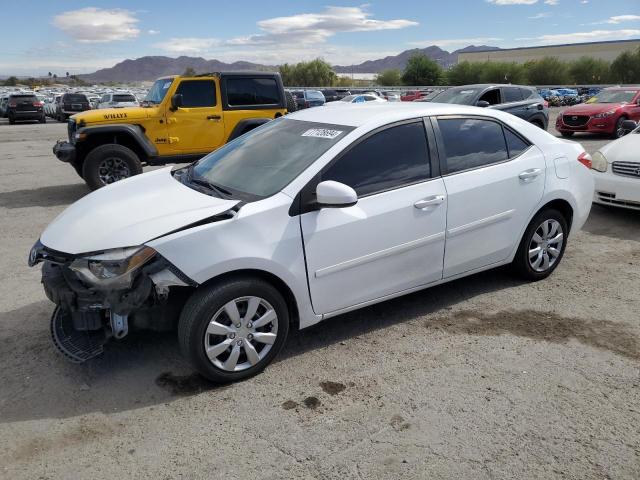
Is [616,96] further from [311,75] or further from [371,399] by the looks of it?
[311,75]

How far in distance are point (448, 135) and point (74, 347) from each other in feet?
9.84

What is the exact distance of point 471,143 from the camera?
4207 millimetres

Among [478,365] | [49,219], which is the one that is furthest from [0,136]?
[478,365]

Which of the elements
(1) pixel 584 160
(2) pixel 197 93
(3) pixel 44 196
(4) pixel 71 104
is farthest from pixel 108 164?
(4) pixel 71 104

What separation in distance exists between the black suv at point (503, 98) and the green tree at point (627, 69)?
7859cm

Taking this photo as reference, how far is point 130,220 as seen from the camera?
10.8ft

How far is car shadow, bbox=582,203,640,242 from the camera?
Result: 644 cm

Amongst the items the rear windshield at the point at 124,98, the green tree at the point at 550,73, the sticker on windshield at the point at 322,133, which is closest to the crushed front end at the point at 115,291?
the sticker on windshield at the point at 322,133

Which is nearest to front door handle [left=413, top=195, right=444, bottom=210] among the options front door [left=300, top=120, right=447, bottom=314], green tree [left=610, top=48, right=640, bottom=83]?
front door [left=300, top=120, right=447, bottom=314]

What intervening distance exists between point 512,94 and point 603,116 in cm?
377

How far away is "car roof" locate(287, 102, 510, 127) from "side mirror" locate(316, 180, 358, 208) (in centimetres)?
70

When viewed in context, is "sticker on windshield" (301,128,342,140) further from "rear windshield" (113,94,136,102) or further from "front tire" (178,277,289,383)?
"rear windshield" (113,94,136,102)

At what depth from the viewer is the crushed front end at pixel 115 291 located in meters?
3.03

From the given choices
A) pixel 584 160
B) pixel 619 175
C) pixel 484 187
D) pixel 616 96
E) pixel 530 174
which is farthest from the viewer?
pixel 616 96
